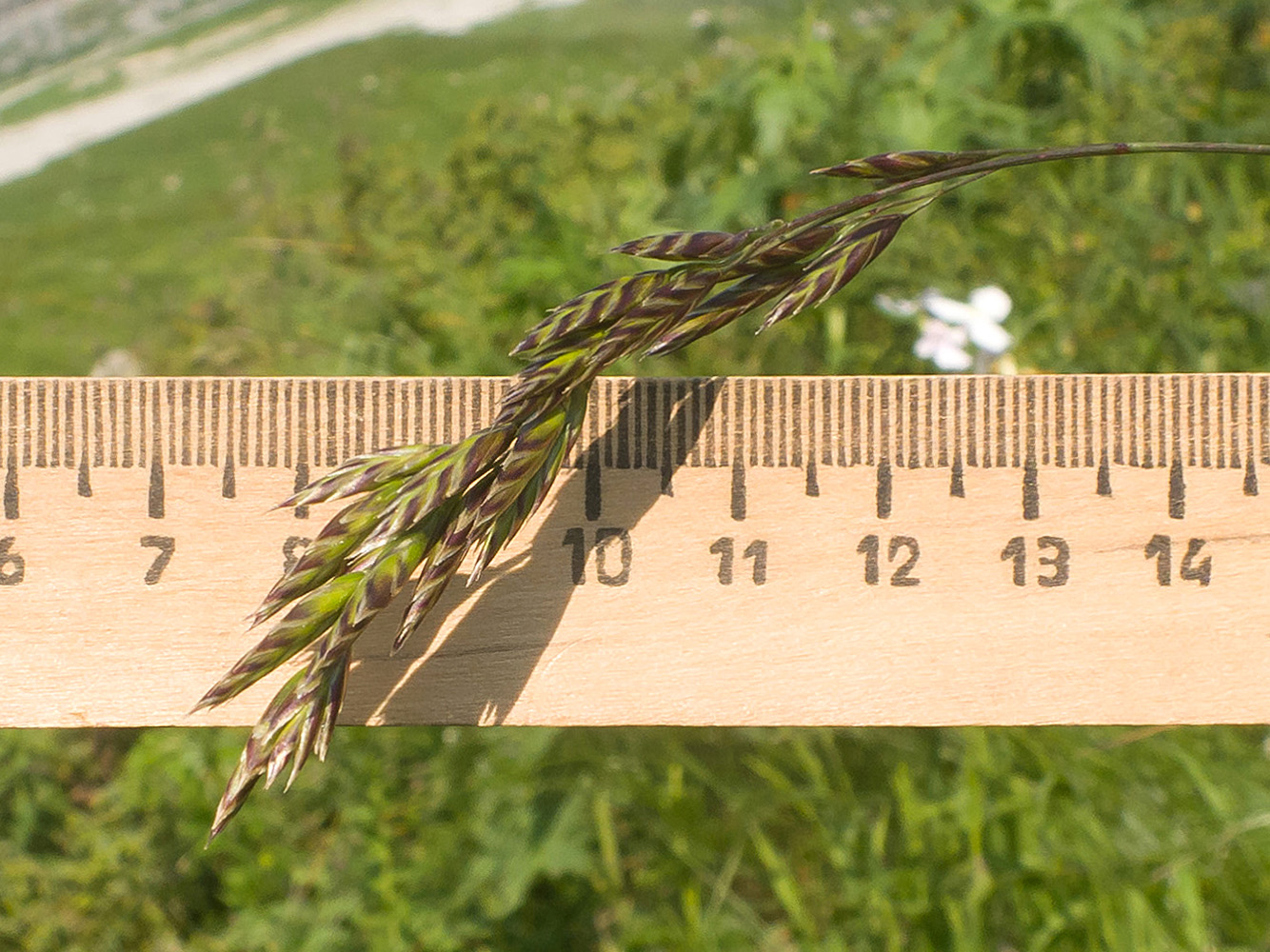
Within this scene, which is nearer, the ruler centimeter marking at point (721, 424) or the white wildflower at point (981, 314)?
the ruler centimeter marking at point (721, 424)

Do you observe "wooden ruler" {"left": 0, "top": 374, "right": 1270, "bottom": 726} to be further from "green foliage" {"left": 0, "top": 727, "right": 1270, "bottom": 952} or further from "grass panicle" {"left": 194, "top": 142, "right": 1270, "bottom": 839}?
"green foliage" {"left": 0, "top": 727, "right": 1270, "bottom": 952}

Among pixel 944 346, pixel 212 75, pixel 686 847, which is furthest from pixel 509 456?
pixel 212 75

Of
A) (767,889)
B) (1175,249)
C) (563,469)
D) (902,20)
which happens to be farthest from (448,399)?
(902,20)

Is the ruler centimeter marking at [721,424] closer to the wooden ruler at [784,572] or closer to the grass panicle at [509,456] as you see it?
the wooden ruler at [784,572]

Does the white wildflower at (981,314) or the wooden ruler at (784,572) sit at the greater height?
the white wildflower at (981,314)

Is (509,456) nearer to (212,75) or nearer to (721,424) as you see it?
(721,424)

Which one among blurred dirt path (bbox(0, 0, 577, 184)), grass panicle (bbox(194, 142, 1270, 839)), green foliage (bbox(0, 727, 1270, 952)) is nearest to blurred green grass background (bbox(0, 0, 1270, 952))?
green foliage (bbox(0, 727, 1270, 952))

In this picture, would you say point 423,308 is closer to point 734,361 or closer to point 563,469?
point 734,361

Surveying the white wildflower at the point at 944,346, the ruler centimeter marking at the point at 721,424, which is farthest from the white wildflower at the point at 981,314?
the ruler centimeter marking at the point at 721,424
